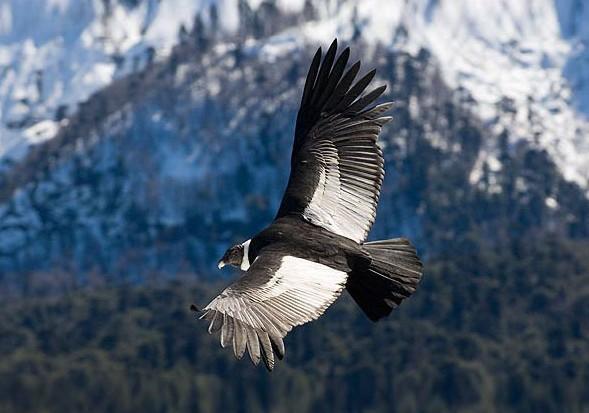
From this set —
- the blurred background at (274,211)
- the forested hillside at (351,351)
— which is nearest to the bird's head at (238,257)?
the forested hillside at (351,351)

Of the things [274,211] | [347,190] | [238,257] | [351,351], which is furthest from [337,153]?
[274,211]

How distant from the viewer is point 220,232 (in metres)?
173

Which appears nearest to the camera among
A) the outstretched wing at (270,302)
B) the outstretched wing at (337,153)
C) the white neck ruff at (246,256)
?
the outstretched wing at (270,302)

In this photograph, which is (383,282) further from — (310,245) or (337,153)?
(337,153)

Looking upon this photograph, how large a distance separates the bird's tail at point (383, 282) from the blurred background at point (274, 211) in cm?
8553

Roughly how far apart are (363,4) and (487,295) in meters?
75.2

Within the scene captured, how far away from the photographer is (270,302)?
13672 mm

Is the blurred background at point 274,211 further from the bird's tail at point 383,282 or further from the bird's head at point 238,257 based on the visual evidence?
the bird's tail at point 383,282

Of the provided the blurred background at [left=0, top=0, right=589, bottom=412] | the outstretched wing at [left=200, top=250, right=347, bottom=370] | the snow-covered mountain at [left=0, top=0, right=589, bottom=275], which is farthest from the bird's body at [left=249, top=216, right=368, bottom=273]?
the snow-covered mountain at [left=0, top=0, right=589, bottom=275]

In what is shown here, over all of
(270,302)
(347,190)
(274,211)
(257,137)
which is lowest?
(274,211)

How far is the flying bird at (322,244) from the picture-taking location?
1341 centimetres

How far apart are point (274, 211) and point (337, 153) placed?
152193 mm

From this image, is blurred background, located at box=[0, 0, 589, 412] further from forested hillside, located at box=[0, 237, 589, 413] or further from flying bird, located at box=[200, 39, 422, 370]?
flying bird, located at box=[200, 39, 422, 370]

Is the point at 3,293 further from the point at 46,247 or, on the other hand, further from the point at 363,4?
the point at 363,4
